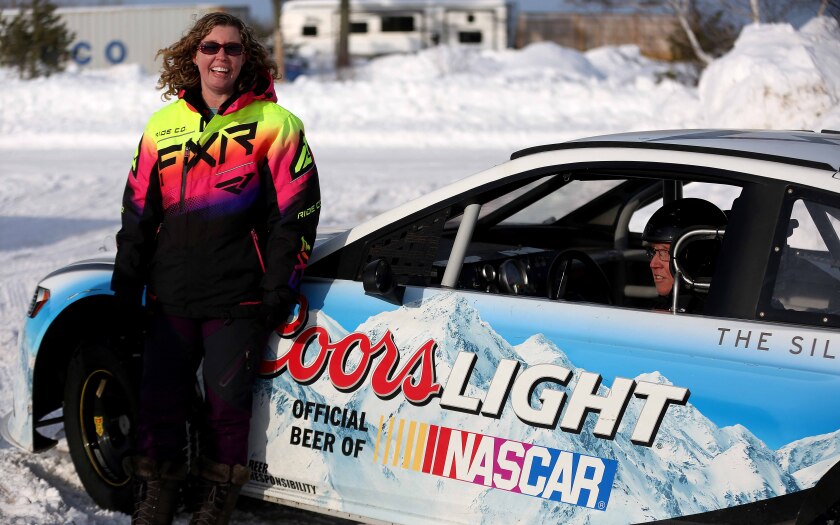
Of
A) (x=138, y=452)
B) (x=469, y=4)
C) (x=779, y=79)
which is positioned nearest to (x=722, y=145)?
(x=138, y=452)

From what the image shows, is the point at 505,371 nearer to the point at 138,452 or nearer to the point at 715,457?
the point at 715,457

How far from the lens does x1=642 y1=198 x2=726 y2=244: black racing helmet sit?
12.8ft

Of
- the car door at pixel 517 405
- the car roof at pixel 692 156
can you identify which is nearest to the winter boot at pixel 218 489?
the car door at pixel 517 405

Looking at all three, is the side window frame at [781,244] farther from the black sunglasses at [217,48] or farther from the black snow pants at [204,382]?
the black sunglasses at [217,48]

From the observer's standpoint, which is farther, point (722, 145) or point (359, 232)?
point (359, 232)

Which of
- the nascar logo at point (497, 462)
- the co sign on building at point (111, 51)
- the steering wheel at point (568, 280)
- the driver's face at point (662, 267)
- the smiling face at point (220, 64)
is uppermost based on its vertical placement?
the smiling face at point (220, 64)

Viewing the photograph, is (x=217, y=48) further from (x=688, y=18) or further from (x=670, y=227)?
(x=688, y=18)

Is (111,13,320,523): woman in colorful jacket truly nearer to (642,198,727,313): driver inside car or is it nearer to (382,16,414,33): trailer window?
(642,198,727,313): driver inside car

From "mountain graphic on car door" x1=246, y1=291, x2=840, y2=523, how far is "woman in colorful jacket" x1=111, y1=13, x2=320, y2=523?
0.17m

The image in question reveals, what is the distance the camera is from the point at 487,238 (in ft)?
16.5

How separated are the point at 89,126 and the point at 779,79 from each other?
566 inches

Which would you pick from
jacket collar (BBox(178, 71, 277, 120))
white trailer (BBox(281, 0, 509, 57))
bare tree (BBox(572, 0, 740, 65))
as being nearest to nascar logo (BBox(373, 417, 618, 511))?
jacket collar (BBox(178, 71, 277, 120))

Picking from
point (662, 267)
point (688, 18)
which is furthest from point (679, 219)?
point (688, 18)

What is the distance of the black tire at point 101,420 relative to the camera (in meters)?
4.32
